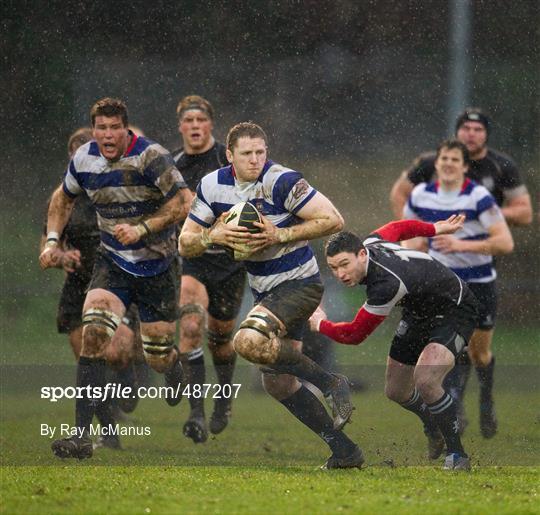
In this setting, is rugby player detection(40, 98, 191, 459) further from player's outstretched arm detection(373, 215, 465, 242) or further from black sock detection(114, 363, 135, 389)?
player's outstretched arm detection(373, 215, 465, 242)

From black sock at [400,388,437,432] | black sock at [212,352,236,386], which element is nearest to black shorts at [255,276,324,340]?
black sock at [400,388,437,432]

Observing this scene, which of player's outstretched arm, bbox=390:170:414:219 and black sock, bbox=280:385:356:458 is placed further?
player's outstretched arm, bbox=390:170:414:219

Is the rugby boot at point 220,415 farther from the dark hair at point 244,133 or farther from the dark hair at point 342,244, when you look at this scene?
the dark hair at point 244,133

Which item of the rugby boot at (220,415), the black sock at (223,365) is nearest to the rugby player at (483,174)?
the black sock at (223,365)

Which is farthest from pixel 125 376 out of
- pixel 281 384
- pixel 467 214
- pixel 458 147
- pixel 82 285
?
pixel 458 147

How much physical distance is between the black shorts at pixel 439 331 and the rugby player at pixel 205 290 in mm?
1702

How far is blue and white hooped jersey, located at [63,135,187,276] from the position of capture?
8242 millimetres

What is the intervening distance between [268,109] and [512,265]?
145 inches

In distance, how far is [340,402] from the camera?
24.7 feet

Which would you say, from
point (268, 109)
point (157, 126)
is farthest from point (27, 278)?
point (268, 109)

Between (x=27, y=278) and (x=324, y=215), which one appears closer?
(x=324, y=215)

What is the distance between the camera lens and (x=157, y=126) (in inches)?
524

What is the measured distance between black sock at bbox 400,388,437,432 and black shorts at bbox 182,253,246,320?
1852 millimetres

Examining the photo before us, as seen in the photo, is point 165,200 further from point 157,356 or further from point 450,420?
point 450,420
